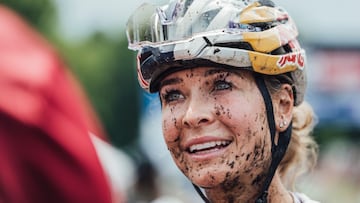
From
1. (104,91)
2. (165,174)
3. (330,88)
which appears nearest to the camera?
(165,174)

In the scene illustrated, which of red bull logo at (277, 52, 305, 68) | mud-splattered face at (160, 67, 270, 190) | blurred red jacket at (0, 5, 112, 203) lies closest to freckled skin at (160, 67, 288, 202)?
mud-splattered face at (160, 67, 270, 190)

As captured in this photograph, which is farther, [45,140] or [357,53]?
[357,53]

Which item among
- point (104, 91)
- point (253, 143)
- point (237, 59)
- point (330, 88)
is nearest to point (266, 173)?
point (253, 143)

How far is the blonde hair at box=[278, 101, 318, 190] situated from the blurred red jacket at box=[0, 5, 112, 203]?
153cm

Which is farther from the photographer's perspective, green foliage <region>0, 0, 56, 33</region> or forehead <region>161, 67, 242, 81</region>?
green foliage <region>0, 0, 56, 33</region>

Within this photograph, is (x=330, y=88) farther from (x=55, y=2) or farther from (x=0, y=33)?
(x=0, y=33)

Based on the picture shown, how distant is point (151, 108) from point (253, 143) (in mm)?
654

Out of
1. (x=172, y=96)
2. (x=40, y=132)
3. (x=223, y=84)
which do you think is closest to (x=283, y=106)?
(x=223, y=84)

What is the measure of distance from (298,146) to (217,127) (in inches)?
27.0

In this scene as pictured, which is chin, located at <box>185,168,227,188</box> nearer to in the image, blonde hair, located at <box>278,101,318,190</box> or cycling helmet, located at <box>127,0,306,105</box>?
cycling helmet, located at <box>127,0,306,105</box>

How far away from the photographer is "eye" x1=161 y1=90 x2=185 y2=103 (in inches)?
151

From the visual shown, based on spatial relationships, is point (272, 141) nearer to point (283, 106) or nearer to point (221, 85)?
point (283, 106)

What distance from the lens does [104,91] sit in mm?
54844

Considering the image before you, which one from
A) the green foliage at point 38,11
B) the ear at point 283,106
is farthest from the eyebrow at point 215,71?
the green foliage at point 38,11
